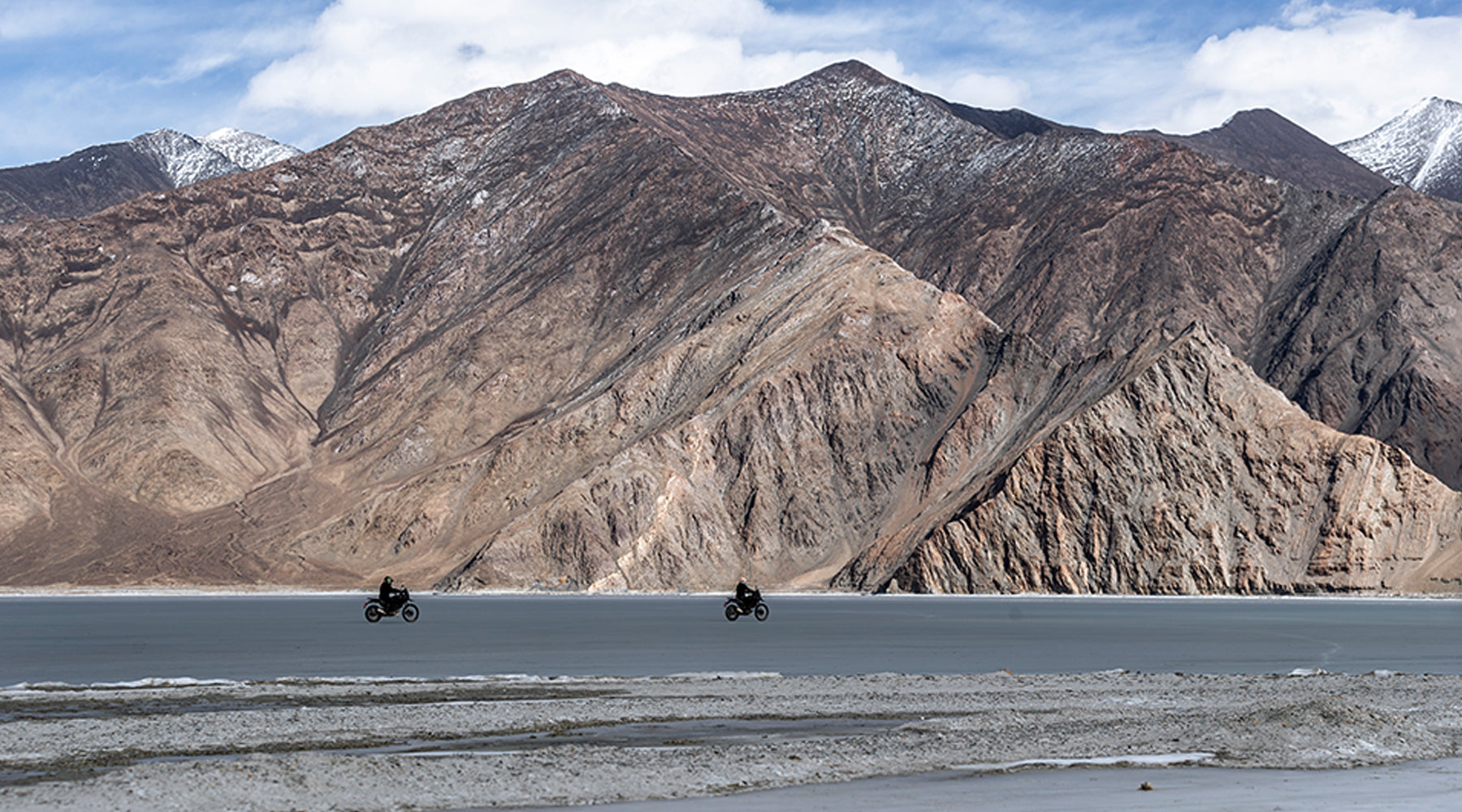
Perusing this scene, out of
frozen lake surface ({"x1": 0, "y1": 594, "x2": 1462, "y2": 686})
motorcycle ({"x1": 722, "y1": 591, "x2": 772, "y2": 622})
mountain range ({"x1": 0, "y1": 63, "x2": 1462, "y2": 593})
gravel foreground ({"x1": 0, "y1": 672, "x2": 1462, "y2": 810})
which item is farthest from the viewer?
mountain range ({"x1": 0, "y1": 63, "x2": 1462, "y2": 593})

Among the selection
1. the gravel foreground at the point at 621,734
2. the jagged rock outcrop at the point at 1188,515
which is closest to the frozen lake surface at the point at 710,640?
the gravel foreground at the point at 621,734

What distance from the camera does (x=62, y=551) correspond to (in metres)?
146

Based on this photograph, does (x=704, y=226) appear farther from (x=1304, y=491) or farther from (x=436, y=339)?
(x=1304, y=491)

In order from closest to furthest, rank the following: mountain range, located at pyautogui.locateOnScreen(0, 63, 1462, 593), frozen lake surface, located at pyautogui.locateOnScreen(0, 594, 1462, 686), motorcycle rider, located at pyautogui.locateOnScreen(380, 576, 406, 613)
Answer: frozen lake surface, located at pyautogui.locateOnScreen(0, 594, 1462, 686) < motorcycle rider, located at pyautogui.locateOnScreen(380, 576, 406, 613) < mountain range, located at pyautogui.locateOnScreen(0, 63, 1462, 593)

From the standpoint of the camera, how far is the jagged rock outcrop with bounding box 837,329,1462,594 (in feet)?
380

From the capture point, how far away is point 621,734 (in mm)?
26094

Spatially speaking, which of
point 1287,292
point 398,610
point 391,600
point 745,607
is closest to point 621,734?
point 391,600

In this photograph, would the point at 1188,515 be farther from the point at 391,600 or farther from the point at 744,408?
the point at 391,600

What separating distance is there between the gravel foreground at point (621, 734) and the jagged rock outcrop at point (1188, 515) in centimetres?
8216

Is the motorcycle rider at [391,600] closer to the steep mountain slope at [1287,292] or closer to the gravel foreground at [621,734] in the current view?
the gravel foreground at [621,734]

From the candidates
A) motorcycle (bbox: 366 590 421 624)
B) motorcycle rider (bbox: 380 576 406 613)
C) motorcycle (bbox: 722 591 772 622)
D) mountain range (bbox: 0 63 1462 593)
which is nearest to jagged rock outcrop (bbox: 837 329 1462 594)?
mountain range (bbox: 0 63 1462 593)

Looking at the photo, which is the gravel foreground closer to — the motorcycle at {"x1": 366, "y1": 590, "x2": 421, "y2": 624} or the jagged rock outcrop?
the motorcycle at {"x1": 366, "y1": 590, "x2": 421, "y2": 624}

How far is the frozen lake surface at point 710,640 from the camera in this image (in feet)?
138

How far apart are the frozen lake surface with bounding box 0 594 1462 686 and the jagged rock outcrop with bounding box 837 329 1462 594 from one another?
52.9ft
